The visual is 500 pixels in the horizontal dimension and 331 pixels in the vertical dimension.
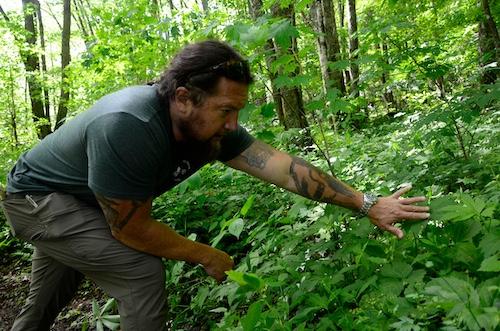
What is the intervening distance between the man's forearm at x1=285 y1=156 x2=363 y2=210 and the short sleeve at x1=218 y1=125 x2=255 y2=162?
1.01 feet

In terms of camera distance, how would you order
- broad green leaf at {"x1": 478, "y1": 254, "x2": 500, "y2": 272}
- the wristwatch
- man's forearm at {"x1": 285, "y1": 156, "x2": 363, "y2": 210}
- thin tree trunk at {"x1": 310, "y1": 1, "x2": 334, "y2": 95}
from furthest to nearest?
thin tree trunk at {"x1": 310, "y1": 1, "x2": 334, "y2": 95}
man's forearm at {"x1": 285, "y1": 156, "x2": 363, "y2": 210}
the wristwatch
broad green leaf at {"x1": 478, "y1": 254, "x2": 500, "y2": 272}

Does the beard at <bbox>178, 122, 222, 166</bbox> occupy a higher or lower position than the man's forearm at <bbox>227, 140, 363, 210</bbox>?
higher

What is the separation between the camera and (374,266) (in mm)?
2188

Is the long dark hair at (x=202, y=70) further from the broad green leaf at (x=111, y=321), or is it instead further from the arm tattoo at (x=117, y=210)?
the broad green leaf at (x=111, y=321)

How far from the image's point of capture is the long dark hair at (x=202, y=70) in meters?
2.10

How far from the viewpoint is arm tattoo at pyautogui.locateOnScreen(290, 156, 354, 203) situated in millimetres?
2475

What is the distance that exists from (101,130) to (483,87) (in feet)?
9.45

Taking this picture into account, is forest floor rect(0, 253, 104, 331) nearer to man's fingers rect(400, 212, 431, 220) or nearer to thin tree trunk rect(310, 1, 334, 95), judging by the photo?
man's fingers rect(400, 212, 431, 220)

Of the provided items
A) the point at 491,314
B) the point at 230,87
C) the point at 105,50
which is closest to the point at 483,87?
the point at 230,87

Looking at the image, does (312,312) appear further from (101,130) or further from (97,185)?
(101,130)

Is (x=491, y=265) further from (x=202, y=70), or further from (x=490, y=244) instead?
(x=202, y=70)

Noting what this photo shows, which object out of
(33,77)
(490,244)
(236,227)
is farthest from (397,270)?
(33,77)

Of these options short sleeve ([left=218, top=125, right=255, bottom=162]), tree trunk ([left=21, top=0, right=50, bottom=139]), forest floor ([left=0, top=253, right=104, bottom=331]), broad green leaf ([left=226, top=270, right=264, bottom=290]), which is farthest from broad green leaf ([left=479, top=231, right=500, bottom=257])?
tree trunk ([left=21, top=0, right=50, bottom=139])

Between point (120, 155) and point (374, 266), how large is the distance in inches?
52.6
